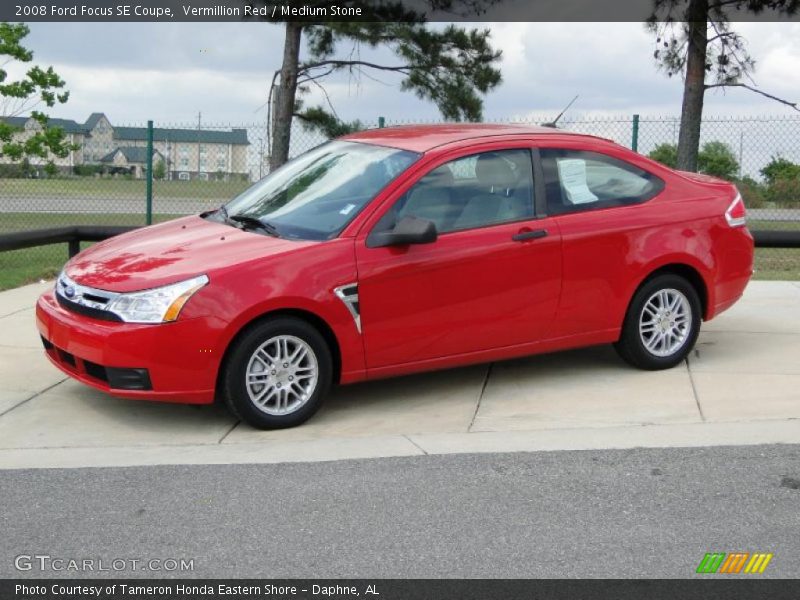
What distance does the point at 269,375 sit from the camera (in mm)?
6297

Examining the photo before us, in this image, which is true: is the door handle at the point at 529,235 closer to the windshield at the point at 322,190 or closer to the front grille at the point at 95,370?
the windshield at the point at 322,190

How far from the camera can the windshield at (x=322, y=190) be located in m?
6.73

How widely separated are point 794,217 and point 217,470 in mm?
12865

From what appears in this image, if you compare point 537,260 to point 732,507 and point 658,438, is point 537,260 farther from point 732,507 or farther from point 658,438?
point 732,507

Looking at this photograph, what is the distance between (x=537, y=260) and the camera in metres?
7.00

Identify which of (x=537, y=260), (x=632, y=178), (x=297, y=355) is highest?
(x=632, y=178)

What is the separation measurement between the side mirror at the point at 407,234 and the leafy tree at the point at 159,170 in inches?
360

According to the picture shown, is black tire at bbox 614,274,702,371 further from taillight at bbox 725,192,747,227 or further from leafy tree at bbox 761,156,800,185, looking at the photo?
leafy tree at bbox 761,156,800,185

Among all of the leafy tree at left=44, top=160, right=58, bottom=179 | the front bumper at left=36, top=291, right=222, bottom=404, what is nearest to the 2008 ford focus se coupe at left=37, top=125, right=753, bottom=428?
the front bumper at left=36, top=291, right=222, bottom=404

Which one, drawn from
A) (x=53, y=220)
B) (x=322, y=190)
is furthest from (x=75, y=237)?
(x=53, y=220)

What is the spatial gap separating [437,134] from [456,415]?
6.22 ft

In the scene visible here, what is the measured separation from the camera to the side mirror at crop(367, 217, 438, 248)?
21.2 feet

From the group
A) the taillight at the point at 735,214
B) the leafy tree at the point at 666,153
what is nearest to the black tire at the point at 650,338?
the taillight at the point at 735,214

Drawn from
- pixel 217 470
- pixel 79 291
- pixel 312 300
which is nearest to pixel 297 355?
pixel 312 300
